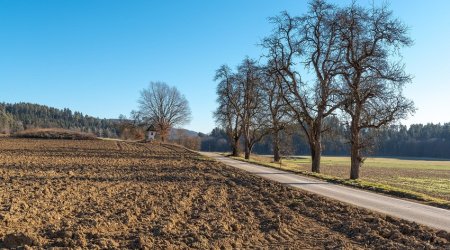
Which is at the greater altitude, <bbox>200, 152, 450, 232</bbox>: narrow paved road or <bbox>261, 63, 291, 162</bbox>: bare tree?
<bbox>261, 63, 291, 162</bbox>: bare tree

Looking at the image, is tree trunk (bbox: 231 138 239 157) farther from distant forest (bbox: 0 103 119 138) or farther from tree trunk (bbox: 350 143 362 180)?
distant forest (bbox: 0 103 119 138)

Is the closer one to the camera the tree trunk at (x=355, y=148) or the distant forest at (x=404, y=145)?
the tree trunk at (x=355, y=148)

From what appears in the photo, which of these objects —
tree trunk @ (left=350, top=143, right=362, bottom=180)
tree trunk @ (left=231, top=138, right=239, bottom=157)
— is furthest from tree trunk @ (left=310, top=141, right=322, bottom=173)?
tree trunk @ (left=231, top=138, right=239, bottom=157)

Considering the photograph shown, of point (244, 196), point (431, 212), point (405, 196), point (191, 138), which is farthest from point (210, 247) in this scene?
point (191, 138)

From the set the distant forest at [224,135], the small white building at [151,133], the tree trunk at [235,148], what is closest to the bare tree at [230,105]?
the tree trunk at [235,148]

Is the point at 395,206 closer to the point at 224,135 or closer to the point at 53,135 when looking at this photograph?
the point at 53,135

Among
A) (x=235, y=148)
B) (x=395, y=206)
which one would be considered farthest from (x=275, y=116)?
(x=395, y=206)

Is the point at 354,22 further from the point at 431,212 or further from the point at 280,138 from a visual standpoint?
the point at 280,138

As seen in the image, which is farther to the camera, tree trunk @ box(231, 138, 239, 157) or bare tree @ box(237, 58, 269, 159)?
tree trunk @ box(231, 138, 239, 157)

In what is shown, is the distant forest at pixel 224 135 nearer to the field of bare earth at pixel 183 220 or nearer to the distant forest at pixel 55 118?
the distant forest at pixel 55 118

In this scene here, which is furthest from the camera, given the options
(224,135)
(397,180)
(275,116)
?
(224,135)

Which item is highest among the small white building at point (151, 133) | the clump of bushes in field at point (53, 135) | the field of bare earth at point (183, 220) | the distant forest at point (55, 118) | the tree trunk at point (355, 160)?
the distant forest at point (55, 118)

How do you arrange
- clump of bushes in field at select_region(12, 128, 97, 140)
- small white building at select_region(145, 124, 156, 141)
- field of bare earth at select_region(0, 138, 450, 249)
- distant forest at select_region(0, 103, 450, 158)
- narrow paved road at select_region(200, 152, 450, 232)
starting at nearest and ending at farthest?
field of bare earth at select_region(0, 138, 450, 249) < narrow paved road at select_region(200, 152, 450, 232) < clump of bushes in field at select_region(12, 128, 97, 140) < small white building at select_region(145, 124, 156, 141) < distant forest at select_region(0, 103, 450, 158)

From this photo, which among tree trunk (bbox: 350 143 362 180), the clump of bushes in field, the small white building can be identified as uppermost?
the small white building
